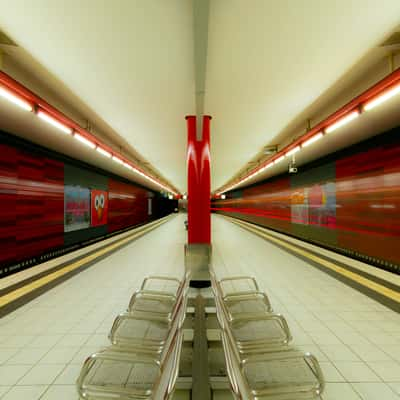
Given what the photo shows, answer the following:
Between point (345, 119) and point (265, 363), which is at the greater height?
point (345, 119)

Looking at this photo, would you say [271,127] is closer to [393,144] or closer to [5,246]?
[393,144]

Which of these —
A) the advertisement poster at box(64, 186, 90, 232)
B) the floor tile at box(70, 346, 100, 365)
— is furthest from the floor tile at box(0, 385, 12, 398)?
the advertisement poster at box(64, 186, 90, 232)

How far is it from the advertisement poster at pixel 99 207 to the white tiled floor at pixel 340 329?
577cm

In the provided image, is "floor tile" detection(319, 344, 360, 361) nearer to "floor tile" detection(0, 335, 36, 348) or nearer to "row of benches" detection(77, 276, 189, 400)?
"row of benches" detection(77, 276, 189, 400)

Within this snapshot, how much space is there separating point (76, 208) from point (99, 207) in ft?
4.88

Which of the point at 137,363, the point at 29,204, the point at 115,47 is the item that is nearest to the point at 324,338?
the point at 137,363

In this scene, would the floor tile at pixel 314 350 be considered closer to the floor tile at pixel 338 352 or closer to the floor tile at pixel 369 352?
the floor tile at pixel 338 352

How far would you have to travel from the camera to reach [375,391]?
186 centimetres

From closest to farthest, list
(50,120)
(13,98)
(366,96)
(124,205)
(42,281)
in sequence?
(13,98) < (366,96) < (50,120) < (42,281) < (124,205)

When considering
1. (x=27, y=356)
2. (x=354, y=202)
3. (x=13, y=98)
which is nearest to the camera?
(x=27, y=356)

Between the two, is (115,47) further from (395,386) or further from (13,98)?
(395,386)

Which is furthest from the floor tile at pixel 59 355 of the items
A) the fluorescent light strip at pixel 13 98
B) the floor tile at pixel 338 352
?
the fluorescent light strip at pixel 13 98

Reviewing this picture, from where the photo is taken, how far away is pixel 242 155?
796 cm

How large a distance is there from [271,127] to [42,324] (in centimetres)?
555
